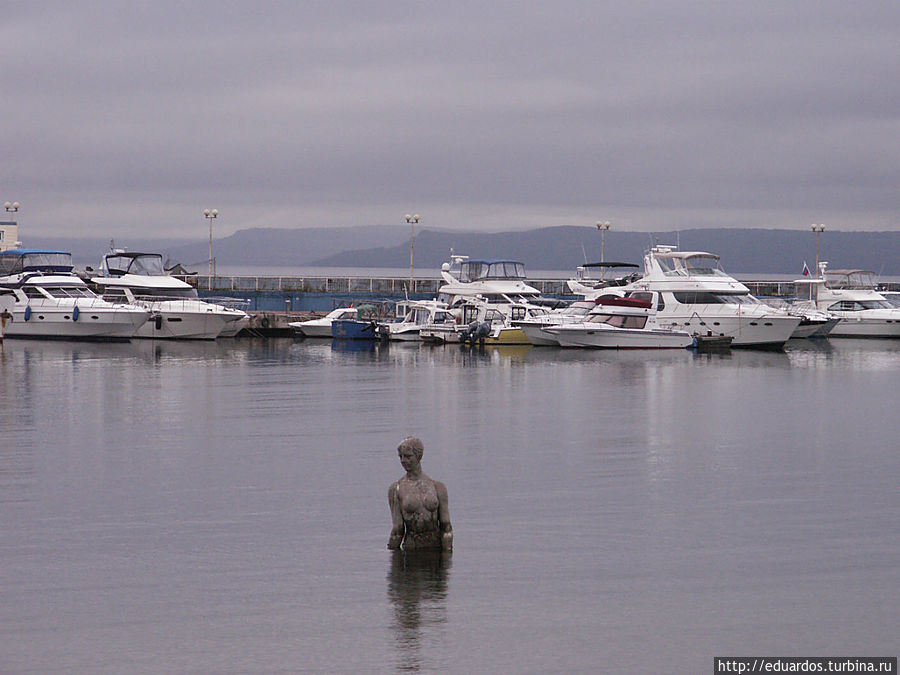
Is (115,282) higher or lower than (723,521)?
higher

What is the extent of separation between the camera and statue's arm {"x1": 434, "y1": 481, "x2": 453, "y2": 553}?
12.3 meters

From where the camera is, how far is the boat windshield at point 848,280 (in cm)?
6406

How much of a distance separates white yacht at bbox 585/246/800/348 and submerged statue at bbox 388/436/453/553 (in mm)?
40708

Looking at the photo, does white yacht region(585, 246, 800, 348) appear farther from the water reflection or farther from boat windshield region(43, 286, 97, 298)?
the water reflection

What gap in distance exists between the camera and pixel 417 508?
1249cm

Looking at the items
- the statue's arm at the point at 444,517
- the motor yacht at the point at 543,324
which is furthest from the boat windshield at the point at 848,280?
the statue's arm at the point at 444,517

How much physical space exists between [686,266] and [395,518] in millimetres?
43735

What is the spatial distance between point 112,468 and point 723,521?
951 centimetres

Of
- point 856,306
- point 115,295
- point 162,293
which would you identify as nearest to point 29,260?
point 115,295

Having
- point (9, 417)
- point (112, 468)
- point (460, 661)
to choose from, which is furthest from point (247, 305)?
point (460, 661)

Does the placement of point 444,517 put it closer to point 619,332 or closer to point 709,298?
point 619,332

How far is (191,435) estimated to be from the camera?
22.4 metres

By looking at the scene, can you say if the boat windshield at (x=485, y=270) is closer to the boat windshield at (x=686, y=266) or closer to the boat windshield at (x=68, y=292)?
the boat windshield at (x=686, y=266)

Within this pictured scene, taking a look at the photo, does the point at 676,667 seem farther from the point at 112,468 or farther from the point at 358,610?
the point at 112,468
